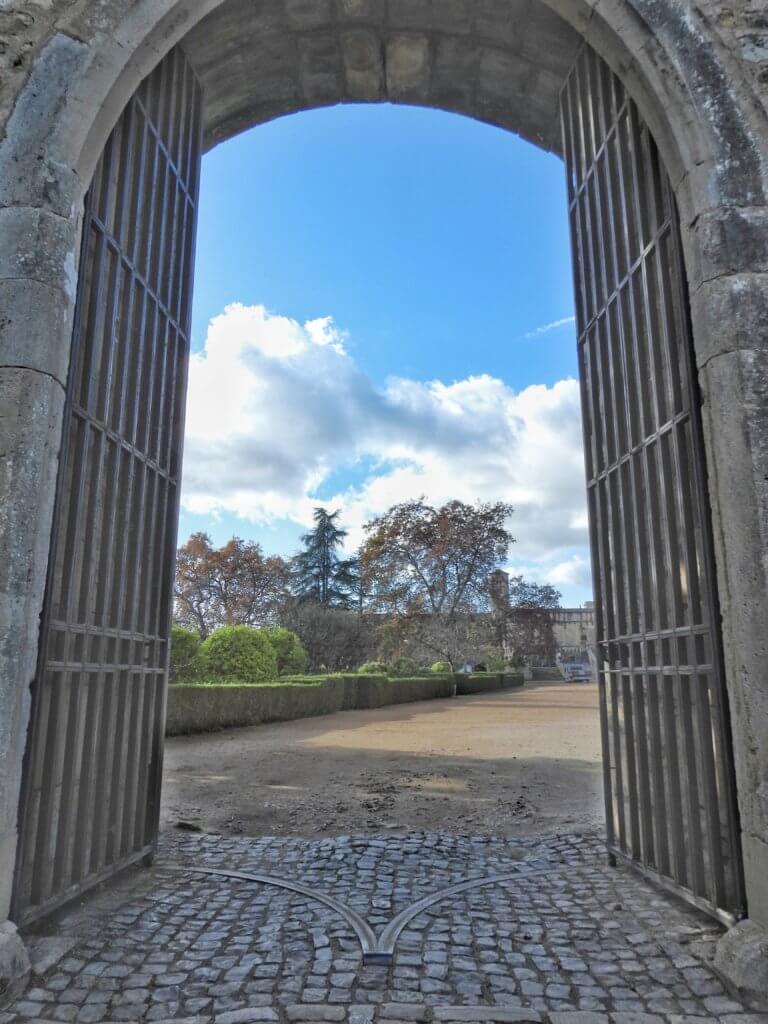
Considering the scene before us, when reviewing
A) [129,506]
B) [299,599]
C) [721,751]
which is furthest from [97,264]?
[299,599]

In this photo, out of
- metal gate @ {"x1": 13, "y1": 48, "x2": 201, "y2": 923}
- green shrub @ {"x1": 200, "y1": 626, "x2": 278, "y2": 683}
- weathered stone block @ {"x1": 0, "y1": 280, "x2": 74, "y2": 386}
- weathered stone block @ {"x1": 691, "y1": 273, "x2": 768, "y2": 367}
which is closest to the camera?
weathered stone block @ {"x1": 0, "y1": 280, "x2": 74, "y2": 386}

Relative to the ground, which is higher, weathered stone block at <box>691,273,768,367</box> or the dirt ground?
weathered stone block at <box>691,273,768,367</box>

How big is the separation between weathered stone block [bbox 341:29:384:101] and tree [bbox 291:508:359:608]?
36.4 metres

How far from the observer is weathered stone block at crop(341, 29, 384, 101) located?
5.32 metres

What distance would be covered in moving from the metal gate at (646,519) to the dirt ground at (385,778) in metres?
1.95

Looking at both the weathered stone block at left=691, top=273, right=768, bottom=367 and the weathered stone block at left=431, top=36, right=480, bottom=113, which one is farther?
the weathered stone block at left=431, top=36, right=480, bottom=113

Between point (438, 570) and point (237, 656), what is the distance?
14.3 m

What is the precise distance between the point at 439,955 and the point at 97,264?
3.75 m

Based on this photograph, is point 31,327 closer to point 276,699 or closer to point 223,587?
point 276,699

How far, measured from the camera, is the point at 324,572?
1665 inches

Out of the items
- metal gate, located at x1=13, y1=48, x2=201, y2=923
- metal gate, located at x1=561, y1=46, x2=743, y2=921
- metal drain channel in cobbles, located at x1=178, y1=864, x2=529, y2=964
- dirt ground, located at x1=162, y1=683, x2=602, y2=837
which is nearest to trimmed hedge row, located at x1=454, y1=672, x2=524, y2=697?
dirt ground, located at x1=162, y1=683, x2=602, y2=837

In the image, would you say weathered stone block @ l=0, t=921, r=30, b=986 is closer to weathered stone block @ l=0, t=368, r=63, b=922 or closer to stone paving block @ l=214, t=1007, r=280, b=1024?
weathered stone block @ l=0, t=368, r=63, b=922

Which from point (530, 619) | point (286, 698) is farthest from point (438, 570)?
point (286, 698)

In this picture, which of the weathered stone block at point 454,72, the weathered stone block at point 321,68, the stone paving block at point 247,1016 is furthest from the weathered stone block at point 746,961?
the weathered stone block at point 321,68
